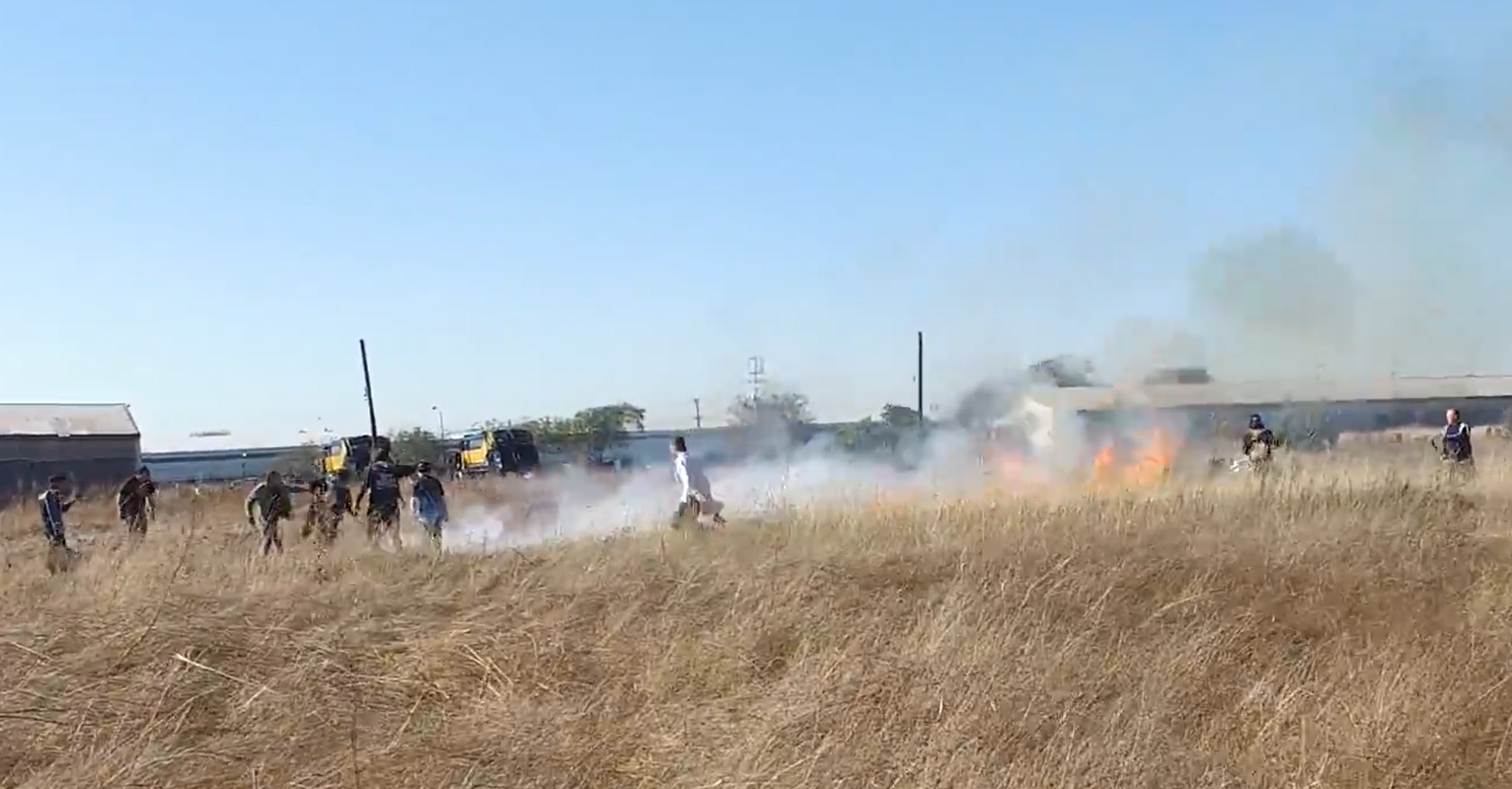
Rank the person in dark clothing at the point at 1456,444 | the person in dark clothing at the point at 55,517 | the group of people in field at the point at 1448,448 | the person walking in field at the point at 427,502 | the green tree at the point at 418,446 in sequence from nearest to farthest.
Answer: the person in dark clothing at the point at 55,517 < the person walking in field at the point at 427,502 < the group of people in field at the point at 1448,448 < the person in dark clothing at the point at 1456,444 < the green tree at the point at 418,446

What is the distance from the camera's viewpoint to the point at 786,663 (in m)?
6.00

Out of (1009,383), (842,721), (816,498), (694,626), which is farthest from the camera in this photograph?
(1009,383)

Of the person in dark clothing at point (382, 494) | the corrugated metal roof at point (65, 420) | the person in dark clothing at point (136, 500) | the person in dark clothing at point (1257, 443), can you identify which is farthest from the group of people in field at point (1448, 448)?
the corrugated metal roof at point (65, 420)

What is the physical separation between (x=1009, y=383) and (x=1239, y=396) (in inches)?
230

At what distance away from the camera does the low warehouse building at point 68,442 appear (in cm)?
4163

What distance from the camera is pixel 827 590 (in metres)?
7.22

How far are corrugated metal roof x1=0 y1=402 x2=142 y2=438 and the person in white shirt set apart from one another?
39.5 metres

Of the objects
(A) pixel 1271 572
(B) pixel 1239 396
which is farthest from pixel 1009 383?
(A) pixel 1271 572

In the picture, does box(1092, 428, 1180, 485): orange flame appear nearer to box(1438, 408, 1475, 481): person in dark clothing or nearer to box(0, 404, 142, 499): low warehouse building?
box(1438, 408, 1475, 481): person in dark clothing

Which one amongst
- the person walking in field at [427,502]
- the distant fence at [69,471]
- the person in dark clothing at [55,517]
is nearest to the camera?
the person in dark clothing at [55,517]

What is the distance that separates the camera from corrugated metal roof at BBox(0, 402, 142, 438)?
44875 millimetres

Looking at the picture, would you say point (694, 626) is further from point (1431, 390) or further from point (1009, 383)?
point (1431, 390)

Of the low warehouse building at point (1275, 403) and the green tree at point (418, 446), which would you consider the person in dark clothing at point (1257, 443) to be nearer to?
the low warehouse building at point (1275, 403)

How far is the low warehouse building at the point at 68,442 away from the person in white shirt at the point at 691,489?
34084 mm
